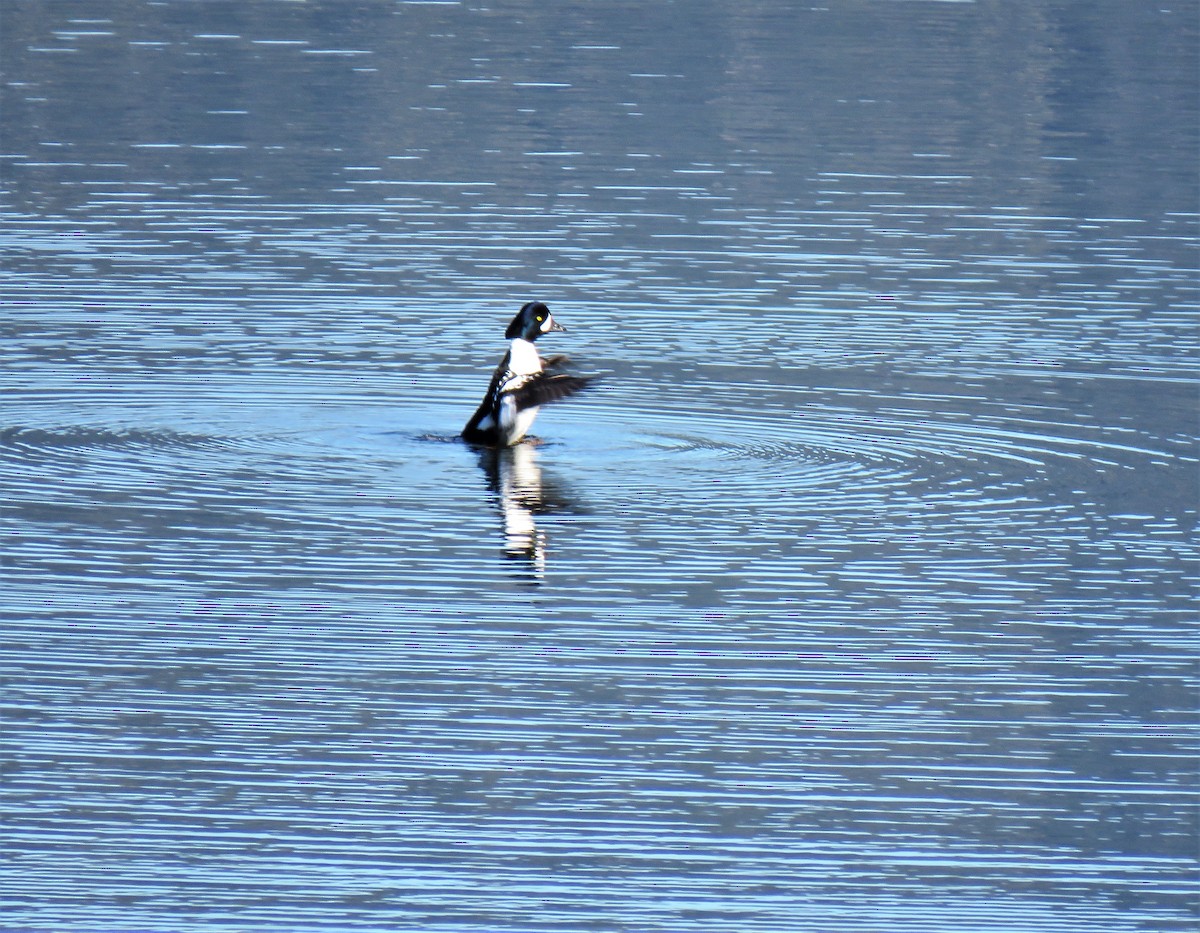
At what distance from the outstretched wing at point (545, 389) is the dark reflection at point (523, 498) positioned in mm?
299

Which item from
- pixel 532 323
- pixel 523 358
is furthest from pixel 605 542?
pixel 532 323

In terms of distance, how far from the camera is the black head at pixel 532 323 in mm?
15805

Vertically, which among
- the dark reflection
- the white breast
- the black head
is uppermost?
the black head

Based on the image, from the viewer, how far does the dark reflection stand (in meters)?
12.7

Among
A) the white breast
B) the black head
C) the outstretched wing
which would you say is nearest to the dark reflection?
the outstretched wing

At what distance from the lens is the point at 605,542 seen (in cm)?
1301

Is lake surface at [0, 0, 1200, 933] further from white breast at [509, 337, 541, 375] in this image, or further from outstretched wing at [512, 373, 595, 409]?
white breast at [509, 337, 541, 375]

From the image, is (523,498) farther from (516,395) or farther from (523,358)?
(523,358)

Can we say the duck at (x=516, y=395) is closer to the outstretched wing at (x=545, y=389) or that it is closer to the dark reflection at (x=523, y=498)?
the outstretched wing at (x=545, y=389)

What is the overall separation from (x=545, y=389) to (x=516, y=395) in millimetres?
191

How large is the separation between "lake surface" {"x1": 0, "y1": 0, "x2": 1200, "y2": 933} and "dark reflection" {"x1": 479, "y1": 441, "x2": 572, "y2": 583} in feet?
0.17

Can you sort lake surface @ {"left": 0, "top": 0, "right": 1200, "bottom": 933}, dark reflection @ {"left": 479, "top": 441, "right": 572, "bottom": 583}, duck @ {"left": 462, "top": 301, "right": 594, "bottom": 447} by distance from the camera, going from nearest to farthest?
lake surface @ {"left": 0, "top": 0, "right": 1200, "bottom": 933}
dark reflection @ {"left": 479, "top": 441, "right": 572, "bottom": 583}
duck @ {"left": 462, "top": 301, "right": 594, "bottom": 447}

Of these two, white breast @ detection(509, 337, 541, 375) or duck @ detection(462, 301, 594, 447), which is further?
white breast @ detection(509, 337, 541, 375)

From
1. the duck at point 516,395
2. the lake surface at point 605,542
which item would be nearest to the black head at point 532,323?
the duck at point 516,395
